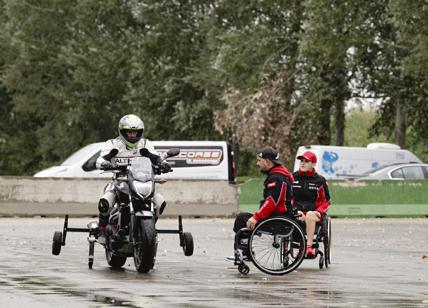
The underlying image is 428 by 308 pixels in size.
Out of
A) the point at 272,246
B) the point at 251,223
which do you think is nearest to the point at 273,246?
the point at 272,246

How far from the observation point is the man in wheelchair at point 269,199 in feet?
50.2

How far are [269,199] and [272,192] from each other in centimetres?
10

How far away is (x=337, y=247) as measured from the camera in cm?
2222

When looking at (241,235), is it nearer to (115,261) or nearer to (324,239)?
(115,261)

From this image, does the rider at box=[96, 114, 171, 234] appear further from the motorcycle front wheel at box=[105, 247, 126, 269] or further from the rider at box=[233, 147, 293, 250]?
the rider at box=[233, 147, 293, 250]

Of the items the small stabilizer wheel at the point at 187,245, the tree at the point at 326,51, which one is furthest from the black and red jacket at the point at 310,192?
the tree at the point at 326,51

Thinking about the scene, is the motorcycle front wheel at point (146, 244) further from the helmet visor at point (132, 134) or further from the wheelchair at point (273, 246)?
the helmet visor at point (132, 134)

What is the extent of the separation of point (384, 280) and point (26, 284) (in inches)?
144

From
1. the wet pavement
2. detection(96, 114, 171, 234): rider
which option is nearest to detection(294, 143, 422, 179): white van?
the wet pavement

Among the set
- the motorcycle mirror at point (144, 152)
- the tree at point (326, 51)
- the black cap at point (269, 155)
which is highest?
the tree at point (326, 51)

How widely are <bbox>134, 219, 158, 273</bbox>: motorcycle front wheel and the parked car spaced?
77.3 feet

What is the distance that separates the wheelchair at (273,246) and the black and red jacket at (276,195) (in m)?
0.10

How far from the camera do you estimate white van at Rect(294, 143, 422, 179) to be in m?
39.5

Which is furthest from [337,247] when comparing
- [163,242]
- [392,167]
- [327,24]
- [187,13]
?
[187,13]
